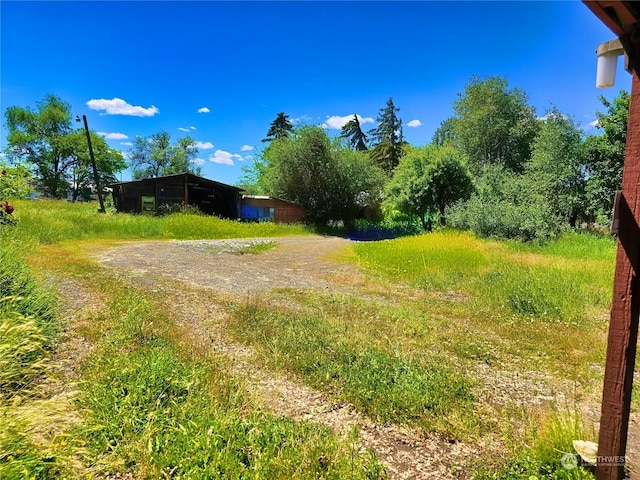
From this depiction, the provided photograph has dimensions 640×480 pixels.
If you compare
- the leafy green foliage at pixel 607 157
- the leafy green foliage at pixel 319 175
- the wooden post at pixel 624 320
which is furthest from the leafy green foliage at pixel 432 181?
the wooden post at pixel 624 320

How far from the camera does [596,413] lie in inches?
101

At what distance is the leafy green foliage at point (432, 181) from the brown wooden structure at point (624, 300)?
1579 centimetres

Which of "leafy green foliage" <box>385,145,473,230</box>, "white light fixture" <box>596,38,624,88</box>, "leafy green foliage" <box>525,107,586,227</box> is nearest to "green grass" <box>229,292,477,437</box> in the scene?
"white light fixture" <box>596,38,624,88</box>

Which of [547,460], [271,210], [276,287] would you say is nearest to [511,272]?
[276,287]

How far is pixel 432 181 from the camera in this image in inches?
661

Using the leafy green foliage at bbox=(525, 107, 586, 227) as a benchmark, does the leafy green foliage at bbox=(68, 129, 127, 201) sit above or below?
above

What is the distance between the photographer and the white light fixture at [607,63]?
5.19ft

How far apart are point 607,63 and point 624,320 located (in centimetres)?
126

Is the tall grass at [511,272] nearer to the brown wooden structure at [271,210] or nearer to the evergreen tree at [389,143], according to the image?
the brown wooden structure at [271,210]

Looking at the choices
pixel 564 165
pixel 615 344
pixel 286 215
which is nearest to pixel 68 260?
pixel 615 344

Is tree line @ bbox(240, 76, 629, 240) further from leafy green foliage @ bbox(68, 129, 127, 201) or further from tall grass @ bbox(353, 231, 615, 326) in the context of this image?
leafy green foliage @ bbox(68, 129, 127, 201)

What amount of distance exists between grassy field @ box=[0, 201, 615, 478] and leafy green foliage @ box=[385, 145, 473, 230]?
10.6m

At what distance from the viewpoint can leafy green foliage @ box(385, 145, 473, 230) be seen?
16.6m

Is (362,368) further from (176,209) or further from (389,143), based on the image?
(389,143)
